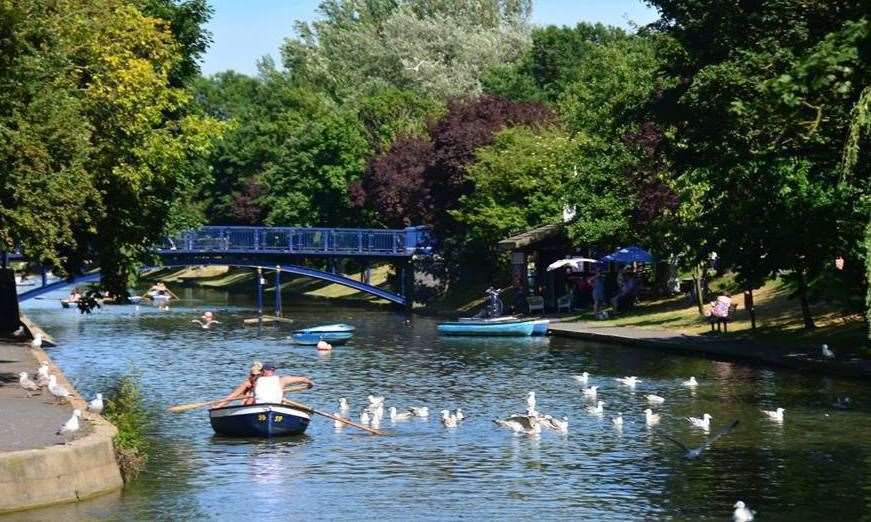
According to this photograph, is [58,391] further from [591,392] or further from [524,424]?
[591,392]

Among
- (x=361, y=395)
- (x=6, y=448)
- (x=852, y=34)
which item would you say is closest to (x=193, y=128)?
(x=361, y=395)

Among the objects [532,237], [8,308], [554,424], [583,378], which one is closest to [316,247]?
[532,237]

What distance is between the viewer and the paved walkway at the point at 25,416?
24688 millimetres

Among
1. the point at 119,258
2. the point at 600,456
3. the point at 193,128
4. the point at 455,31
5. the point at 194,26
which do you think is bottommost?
the point at 600,456

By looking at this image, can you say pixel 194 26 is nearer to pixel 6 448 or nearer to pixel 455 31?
pixel 6 448

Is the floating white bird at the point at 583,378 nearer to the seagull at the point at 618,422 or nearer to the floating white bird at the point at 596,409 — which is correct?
the floating white bird at the point at 596,409

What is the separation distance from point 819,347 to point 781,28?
37.4 ft

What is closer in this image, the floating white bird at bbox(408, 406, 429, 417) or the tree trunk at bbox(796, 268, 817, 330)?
the floating white bird at bbox(408, 406, 429, 417)

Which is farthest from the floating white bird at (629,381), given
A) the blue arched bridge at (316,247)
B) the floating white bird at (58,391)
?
the blue arched bridge at (316,247)

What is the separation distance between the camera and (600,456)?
3041cm

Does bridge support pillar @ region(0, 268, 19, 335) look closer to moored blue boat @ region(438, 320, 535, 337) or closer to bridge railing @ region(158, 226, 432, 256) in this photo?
moored blue boat @ region(438, 320, 535, 337)

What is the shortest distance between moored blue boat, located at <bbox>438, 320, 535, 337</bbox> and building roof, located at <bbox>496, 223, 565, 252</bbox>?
970cm

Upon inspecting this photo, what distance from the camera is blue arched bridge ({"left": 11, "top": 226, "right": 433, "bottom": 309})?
91750 millimetres

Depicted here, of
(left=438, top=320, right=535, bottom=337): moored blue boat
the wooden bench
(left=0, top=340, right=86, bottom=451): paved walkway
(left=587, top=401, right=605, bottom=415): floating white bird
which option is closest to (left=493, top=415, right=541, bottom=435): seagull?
(left=587, top=401, right=605, bottom=415): floating white bird
